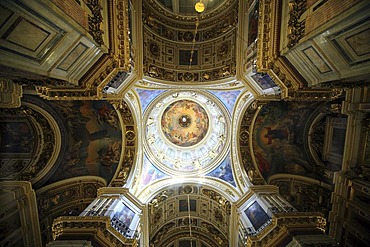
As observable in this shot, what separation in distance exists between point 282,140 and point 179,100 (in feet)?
24.1

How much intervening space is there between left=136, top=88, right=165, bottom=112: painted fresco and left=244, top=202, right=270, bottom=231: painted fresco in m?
7.79

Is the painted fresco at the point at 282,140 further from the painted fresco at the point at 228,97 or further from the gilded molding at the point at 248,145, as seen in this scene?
the painted fresco at the point at 228,97

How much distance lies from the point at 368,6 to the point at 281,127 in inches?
346

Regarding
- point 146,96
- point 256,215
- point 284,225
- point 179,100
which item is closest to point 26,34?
point 146,96

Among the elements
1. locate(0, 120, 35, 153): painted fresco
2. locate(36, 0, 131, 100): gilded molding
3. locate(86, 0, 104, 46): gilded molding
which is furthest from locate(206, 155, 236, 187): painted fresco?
locate(86, 0, 104, 46): gilded molding

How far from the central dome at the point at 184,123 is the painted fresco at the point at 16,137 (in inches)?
320

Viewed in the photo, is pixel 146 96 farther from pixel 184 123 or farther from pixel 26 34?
pixel 26 34

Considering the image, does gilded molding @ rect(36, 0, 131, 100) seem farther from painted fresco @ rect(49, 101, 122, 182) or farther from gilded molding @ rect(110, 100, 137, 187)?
gilded molding @ rect(110, 100, 137, 187)

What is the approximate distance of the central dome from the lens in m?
16.3

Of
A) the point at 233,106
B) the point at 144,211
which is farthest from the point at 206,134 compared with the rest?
the point at 144,211

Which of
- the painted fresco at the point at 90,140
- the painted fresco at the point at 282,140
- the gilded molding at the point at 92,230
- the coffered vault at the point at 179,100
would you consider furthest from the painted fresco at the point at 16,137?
the painted fresco at the point at 282,140

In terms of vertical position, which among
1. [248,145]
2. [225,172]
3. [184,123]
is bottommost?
[225,172]

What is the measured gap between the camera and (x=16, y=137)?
34.6 feet

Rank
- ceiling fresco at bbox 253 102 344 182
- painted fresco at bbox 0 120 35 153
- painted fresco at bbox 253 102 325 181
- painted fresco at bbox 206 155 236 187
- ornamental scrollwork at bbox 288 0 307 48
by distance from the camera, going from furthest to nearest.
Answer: painted fresco at bbox 206 155 236 187
painted fresco at bbox 253 102 325 181
ceiling fresco at bbox 253 102 344 182
painted fresco at bbox 0 120 35 153
ornamental scrollwork at bbox 288 0 307 48
